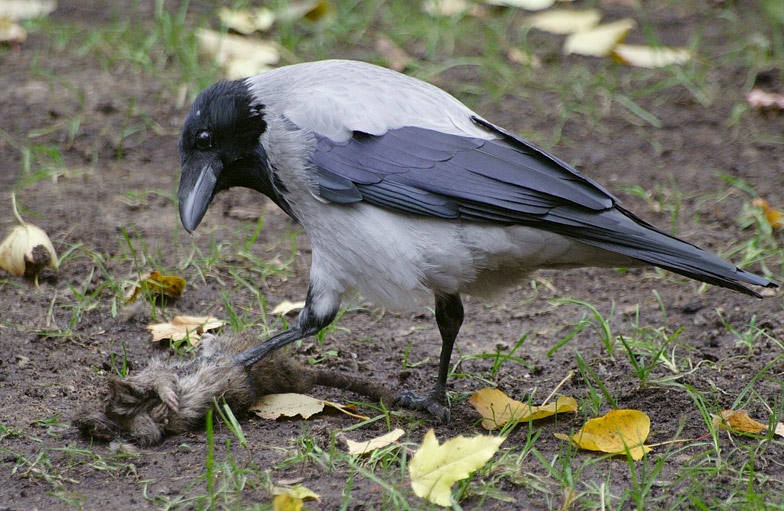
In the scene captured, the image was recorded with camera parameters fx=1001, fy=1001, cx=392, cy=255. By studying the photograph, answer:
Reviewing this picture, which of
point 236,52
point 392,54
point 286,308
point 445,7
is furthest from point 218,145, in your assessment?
point 445,7

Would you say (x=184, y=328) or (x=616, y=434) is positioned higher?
(x=616, y=434)

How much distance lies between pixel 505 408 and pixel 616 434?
0.47m

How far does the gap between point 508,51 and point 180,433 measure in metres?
4.41

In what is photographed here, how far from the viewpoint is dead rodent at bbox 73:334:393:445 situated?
3281mm

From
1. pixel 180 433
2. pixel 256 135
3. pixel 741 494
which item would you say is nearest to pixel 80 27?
pixel 256 135

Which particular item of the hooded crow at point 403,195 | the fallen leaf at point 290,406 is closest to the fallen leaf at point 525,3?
the hooded crow at point 403,195

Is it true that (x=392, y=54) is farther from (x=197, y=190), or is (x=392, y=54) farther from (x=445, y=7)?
(x=197, y=190)

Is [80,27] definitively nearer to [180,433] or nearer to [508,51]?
[508,51]

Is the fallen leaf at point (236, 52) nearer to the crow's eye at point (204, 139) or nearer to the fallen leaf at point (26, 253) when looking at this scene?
the fallen leaf at point (26, 253)

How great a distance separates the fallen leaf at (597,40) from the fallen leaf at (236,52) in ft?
6.80

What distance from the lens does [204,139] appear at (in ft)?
12.6

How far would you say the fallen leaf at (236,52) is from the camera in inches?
245

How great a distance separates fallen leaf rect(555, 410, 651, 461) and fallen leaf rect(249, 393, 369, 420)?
78 centimetres

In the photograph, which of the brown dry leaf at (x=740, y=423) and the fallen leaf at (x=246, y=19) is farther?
the fallen leaf at (x=246, y=19)
